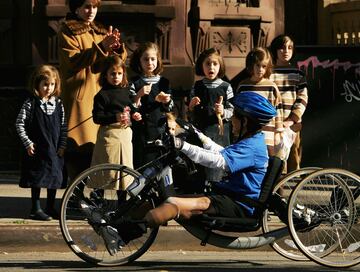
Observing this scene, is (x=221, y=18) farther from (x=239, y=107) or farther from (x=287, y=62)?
(x=239, y=107)

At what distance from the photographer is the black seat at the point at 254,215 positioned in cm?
731

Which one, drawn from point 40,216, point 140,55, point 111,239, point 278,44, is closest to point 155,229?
point 111,239

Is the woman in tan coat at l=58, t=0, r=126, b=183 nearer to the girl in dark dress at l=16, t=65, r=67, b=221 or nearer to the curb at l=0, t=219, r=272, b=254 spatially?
the girl in dark dress at l=16, t=65, r=67, b=221

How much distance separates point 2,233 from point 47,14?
3598mm


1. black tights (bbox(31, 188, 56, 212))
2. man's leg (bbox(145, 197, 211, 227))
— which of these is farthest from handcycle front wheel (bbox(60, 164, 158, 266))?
black tights (bbox(31, 188, 56, 212))

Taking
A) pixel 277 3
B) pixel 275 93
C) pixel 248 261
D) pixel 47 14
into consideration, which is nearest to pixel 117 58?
pixel 275 93

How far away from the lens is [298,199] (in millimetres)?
7586

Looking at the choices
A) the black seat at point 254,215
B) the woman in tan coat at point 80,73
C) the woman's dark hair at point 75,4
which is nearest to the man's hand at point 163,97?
the woman in tan coat at point 80,73

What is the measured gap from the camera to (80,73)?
8.98 metres

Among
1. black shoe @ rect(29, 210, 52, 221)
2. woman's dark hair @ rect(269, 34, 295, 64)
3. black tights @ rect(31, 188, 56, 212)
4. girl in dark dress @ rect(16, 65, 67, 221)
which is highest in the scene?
woman's dark hair @ rect(269, 34, 295, 64)

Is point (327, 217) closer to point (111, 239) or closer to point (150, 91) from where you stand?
point (111, 239)

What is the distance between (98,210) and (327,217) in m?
1.67

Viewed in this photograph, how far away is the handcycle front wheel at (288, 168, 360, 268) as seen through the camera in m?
7.55

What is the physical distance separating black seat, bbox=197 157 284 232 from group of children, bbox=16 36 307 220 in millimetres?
1309
